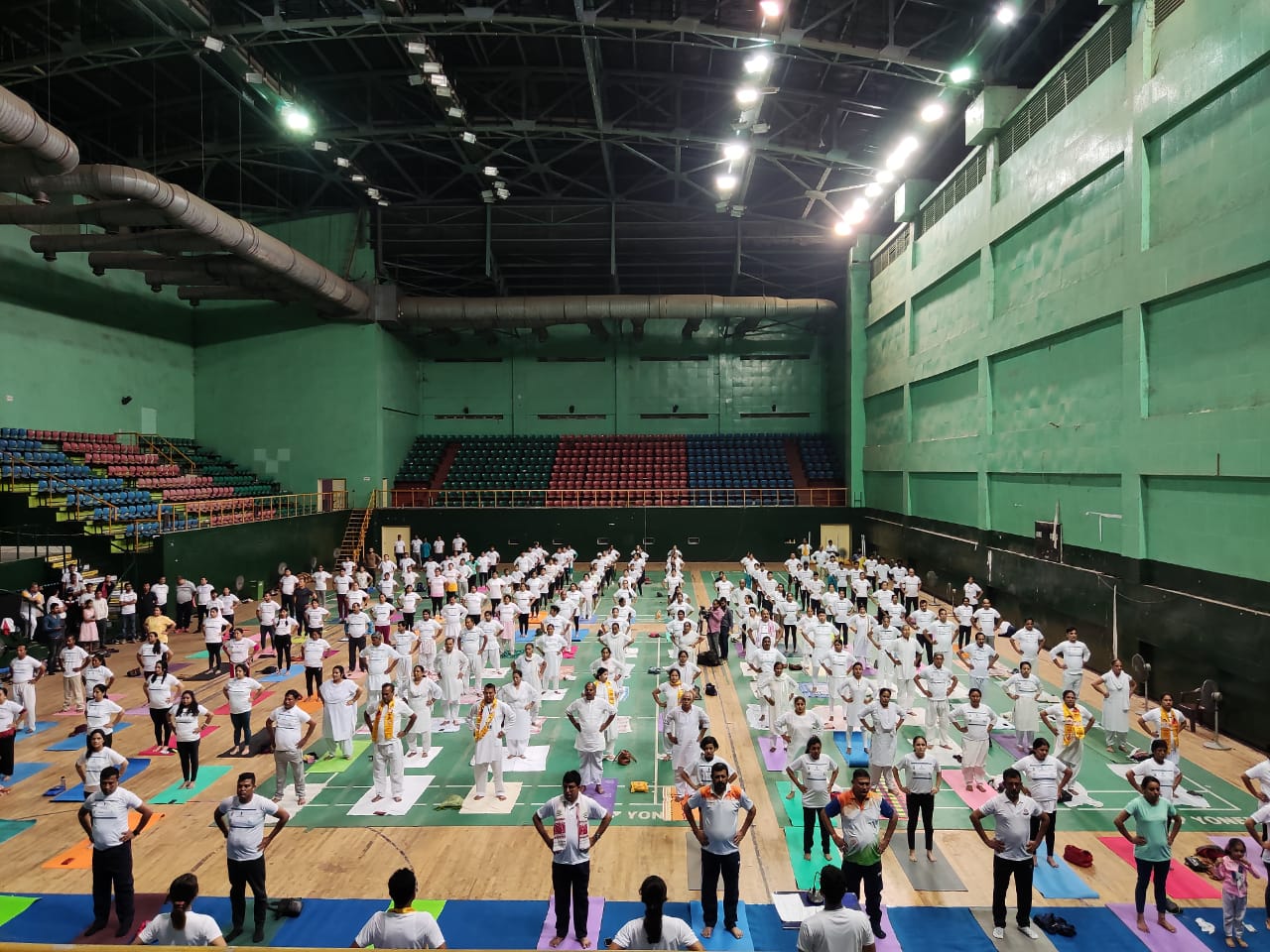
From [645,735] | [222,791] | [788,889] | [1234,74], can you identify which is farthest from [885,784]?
[1234,74]

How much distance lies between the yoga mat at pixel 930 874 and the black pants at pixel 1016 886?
90cm

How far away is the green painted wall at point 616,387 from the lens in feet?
132

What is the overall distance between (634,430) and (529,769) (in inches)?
1210

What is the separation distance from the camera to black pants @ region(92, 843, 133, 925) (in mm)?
6887

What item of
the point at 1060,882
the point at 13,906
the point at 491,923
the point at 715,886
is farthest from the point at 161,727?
the point at 1060,882

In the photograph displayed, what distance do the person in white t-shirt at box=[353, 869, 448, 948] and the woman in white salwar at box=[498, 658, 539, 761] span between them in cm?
546

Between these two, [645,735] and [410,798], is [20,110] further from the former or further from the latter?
[645,735]

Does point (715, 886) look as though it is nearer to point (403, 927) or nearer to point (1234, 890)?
point (403, 927)

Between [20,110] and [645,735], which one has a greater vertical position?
[20,110]

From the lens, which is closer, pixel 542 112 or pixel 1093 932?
pixel 1093 932

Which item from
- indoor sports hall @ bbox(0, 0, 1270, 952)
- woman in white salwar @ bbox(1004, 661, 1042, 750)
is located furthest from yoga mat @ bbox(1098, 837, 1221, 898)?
woman in white salwar @ bbox(1004, 661, 1042, 750)

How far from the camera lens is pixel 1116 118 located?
48.9ft

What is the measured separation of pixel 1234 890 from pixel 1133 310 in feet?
36.6

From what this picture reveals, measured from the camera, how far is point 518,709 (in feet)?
35.1
